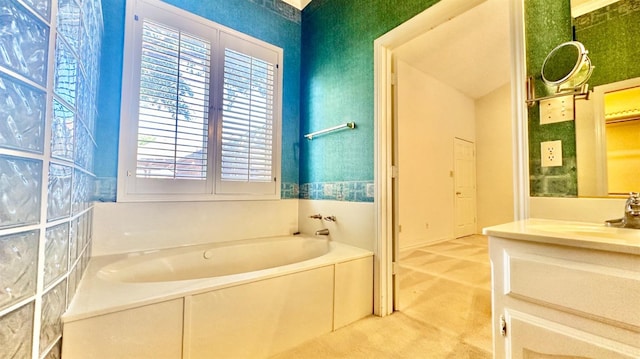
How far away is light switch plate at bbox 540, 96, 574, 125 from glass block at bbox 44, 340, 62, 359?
7.00 ft

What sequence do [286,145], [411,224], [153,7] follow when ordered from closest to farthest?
[153,7]
[286,145]
[411,224]

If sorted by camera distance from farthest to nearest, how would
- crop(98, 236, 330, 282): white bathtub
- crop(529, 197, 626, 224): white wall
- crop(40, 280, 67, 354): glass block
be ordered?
crop(98, 236, 330, 282): white bathtub < crop(529, 197, 626, 224): white wall < crop(40, 280, 67, 354): glass block

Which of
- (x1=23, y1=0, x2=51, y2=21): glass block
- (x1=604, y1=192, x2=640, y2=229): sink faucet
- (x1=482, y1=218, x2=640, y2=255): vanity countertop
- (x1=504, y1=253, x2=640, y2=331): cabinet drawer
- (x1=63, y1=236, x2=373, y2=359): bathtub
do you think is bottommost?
(x1=63, y1=236, x2=373, y2=359): bathtub

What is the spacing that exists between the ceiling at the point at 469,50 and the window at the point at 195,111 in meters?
2.01

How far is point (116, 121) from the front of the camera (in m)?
1.77

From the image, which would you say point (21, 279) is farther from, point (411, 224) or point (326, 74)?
point (411, 224)

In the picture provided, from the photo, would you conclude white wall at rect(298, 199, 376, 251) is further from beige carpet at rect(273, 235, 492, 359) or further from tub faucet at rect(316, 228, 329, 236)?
beige carpet at rect(273, 235, 492, 359)

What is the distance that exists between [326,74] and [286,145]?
2.71 ft

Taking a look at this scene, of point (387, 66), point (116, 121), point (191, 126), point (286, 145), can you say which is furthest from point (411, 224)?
point (116, 121)

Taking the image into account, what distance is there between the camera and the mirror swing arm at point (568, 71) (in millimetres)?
1055

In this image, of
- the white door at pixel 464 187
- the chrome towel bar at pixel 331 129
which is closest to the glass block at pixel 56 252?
the chrome towel bar at pixel 331 129

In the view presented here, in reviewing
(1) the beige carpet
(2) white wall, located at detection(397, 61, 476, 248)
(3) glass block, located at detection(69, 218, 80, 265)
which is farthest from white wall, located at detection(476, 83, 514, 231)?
(3) glass block, located at detection(69, 218, 80, 265)

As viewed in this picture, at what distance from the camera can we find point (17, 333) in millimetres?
626

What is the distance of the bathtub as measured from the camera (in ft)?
3.29
